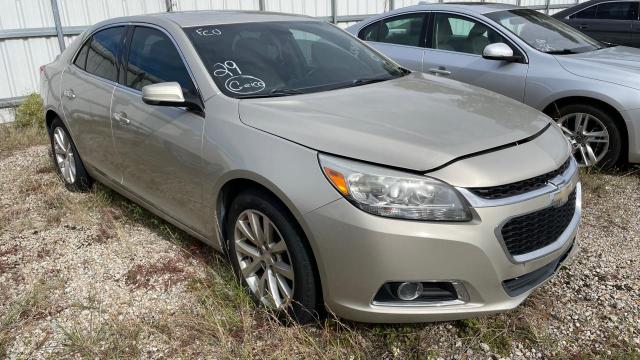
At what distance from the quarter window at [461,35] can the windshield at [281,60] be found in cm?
186

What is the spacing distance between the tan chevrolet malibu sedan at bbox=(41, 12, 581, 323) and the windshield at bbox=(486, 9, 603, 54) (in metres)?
2.07

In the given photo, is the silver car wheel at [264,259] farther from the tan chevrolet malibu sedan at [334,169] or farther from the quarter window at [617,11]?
the quarter window at [617,11]

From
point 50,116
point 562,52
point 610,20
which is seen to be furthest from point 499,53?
point 610,20

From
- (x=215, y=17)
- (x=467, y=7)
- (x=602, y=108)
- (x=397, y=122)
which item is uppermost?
(x=215, y=17)

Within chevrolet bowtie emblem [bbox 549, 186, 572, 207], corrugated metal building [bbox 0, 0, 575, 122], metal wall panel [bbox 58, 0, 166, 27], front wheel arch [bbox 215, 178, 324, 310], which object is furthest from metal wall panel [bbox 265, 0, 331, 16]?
chevrolet bowtie emblem [bbox 549, 186, 572, 207]

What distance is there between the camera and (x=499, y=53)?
15.6 ft

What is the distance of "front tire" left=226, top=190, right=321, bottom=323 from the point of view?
2354 millimetres

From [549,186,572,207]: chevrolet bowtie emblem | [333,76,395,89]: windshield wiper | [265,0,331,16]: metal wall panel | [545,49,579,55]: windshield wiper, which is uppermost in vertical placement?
[265,0,331,16]: metal wall panel

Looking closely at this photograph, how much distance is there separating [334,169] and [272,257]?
63 cm

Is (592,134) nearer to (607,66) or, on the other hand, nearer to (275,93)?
(607,66)

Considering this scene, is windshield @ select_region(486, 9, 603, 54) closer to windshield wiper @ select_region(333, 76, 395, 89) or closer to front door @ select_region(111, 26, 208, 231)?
windshield wiper @ select_region(333, 76, 395, 89)

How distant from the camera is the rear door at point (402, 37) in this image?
558 centimetres

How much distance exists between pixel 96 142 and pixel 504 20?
3.97 meters

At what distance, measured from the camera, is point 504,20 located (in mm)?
5176
